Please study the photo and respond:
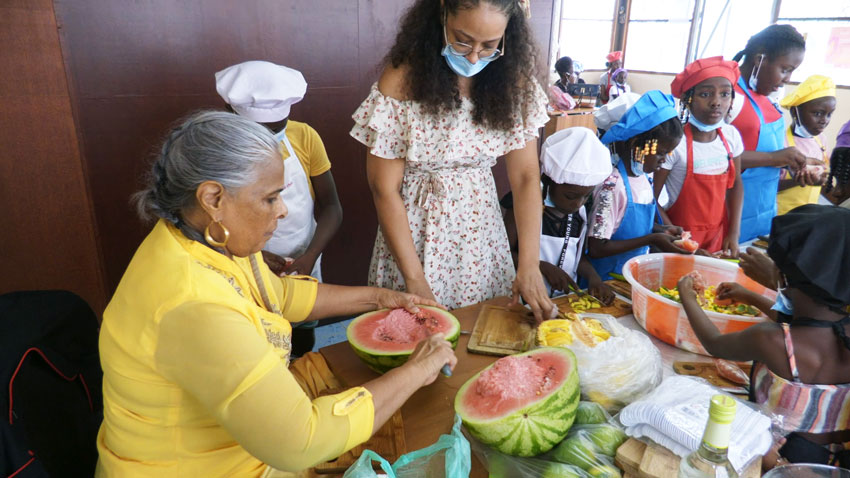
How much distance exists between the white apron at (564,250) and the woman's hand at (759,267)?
2.78 feet

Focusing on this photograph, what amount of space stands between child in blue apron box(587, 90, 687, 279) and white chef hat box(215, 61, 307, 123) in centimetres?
152

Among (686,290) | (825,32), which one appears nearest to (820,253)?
(686,290)

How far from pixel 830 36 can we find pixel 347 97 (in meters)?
8.16

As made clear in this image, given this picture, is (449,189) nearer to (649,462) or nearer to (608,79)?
(649,462)

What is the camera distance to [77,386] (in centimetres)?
149

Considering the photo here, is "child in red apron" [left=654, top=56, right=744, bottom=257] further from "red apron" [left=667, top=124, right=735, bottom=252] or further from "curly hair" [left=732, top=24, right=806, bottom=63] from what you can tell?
"curly hair" [left=732, top=24, right=806, bottom=63]

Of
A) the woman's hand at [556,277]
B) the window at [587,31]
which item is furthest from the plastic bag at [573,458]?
the window at [587,31]

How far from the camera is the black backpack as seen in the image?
1.17 metres

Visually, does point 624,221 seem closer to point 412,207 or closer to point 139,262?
point 412,207

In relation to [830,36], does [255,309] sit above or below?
below

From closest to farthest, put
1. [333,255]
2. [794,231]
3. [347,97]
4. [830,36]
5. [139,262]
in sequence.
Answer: [139,262]
[794,231]
[347,97]
[333,255]
[830,36]

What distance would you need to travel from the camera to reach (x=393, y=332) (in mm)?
1658

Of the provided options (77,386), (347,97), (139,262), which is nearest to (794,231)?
(139,262)

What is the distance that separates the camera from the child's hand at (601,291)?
2.06 m
